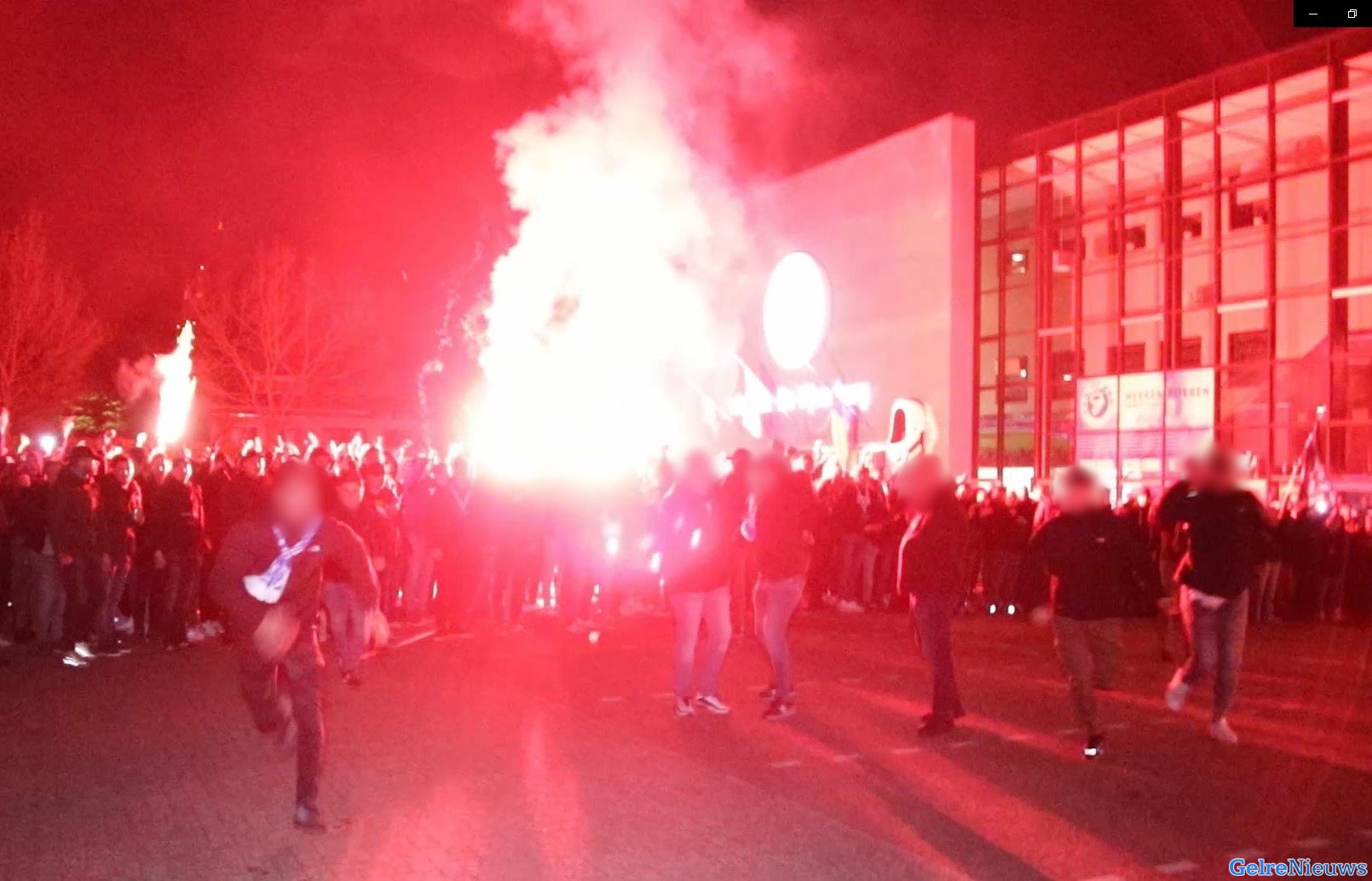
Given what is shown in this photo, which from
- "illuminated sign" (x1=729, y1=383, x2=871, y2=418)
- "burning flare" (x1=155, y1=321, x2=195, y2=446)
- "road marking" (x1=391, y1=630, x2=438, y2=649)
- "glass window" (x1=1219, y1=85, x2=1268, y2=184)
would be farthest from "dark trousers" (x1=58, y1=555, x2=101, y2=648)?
"burning flare" (x1=155, y1=321, x2=195, y2=446)

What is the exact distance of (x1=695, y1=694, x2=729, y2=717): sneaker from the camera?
9008mm

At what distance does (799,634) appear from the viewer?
540 inches

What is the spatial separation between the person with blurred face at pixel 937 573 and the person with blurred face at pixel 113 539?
303 inches

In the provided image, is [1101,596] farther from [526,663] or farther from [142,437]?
[142,437]

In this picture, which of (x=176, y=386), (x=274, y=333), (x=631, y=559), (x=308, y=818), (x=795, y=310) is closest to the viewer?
(x=308, y=818)

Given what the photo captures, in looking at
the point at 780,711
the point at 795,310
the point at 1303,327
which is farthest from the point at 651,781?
the point at 795,310

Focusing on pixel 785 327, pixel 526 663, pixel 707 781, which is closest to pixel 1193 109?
pixel 785 327

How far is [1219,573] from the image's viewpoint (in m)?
8.02

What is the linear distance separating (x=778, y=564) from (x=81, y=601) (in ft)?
23.3

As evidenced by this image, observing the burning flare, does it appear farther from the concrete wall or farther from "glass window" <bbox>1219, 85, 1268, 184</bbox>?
"glass window" <bbox>1219, 85, 1268, 184</bbox>

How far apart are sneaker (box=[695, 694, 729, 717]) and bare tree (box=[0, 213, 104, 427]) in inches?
1221

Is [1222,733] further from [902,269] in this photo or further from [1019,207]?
[1019,207]

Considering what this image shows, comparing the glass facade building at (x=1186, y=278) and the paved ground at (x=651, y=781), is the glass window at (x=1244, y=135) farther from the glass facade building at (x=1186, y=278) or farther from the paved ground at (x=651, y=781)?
the paved ground at (x=651, y=781)

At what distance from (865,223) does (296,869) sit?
84.1 feet
